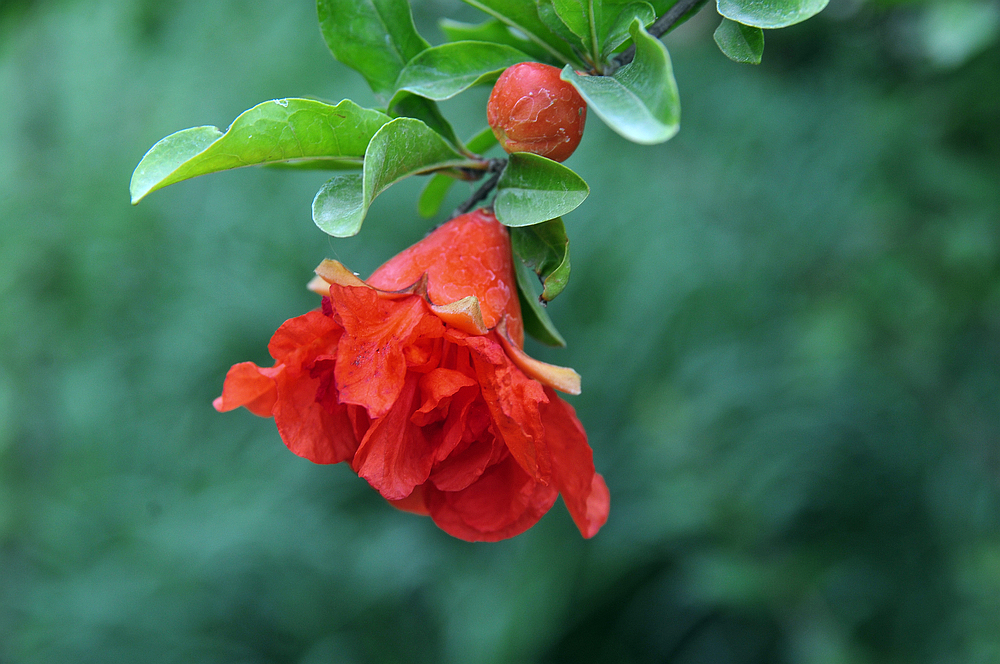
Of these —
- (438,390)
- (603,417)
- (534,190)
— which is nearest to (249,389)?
(438,390)

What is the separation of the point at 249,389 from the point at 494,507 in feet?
0.71

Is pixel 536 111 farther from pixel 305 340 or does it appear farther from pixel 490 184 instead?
pixel 305 340

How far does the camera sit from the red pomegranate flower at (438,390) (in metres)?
0.51

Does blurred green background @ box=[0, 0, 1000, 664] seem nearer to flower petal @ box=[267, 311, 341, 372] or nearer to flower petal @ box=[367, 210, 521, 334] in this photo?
flower petal @ box=[367, 210, 521, 334]

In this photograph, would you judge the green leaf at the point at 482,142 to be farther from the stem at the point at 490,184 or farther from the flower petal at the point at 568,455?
the flower petal at the point at 568,455

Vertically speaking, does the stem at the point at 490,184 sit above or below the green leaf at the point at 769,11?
below

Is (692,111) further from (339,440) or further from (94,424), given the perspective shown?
(339,440)

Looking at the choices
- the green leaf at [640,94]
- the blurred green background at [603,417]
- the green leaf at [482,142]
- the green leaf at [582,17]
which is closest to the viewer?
the green leaf at [640,94]

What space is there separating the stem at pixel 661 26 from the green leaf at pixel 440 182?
4.9 inches

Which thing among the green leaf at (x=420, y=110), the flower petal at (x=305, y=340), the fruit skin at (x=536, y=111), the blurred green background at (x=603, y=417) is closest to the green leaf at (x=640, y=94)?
the fruit skin at (x=536, y=111)

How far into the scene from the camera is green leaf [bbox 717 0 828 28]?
462 mm

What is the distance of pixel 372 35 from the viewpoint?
0.59 metres

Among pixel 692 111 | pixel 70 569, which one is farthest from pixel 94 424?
pixel 692 111

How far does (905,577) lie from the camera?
179 centimetres
